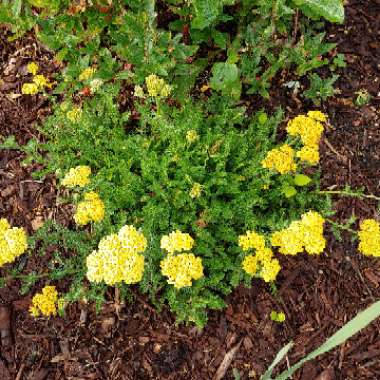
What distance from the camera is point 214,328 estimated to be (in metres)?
3.03

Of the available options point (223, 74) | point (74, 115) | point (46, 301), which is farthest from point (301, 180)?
point (46, 301)

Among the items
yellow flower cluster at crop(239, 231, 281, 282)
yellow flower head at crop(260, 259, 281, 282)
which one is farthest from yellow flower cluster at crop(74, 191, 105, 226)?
yellow flower head at crop(260, 259, 281, 282)

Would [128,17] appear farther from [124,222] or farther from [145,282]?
[145,282]

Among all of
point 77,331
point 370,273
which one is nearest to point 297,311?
point 370,273

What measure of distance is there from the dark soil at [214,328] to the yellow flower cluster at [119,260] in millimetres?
882

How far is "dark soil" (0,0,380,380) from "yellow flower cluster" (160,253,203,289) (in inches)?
30.2

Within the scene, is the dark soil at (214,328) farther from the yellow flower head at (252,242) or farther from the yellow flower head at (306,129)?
the yellow flower head at (306,129)

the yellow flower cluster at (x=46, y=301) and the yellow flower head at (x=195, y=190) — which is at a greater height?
the yellow flower head at (x=195, y=190)

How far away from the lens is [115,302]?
3045mm

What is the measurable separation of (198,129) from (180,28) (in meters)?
0.78

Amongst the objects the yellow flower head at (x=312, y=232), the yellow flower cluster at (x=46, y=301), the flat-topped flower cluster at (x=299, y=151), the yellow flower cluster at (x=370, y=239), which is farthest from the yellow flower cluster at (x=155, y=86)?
the yellow flower cluster at (x=370, y=239)

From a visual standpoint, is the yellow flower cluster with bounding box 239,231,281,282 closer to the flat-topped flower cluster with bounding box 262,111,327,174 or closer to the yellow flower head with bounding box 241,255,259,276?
the yellow flower head with bounding box 241,255,259,276

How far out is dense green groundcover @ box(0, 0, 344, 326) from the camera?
2.80 m

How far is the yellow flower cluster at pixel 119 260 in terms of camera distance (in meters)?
2.20
